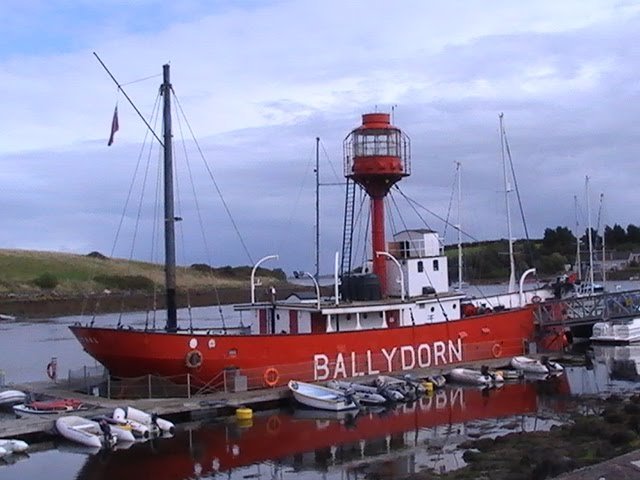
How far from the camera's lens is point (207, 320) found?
69.9 metres

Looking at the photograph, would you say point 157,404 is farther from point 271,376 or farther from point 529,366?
point 529,366

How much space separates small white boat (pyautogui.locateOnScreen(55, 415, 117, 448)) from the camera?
25125 mm

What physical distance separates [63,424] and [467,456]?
10.3m

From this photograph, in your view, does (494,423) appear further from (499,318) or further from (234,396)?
(499,318)

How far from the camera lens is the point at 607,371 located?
3922cm

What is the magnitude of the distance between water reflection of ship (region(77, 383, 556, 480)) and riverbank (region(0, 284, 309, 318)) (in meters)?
52.8

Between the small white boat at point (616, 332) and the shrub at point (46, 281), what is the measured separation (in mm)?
67257

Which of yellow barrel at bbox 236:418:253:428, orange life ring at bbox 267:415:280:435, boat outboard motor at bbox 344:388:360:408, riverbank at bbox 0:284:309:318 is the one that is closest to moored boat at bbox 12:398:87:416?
yellow barrel at bbox 236:418:253:428

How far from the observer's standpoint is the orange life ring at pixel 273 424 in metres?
27.6

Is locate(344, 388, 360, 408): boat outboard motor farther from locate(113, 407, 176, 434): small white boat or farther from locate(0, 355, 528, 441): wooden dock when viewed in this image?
locate(113, 407, 176, 434): small white boat

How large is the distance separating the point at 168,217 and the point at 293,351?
5.78 m

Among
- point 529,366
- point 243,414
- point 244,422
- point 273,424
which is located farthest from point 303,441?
point 529,366

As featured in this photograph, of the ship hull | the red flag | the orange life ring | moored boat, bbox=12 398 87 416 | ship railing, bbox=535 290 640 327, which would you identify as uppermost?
the red flag

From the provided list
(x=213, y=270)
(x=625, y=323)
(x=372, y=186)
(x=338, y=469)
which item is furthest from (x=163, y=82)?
(x=213, y=270)
